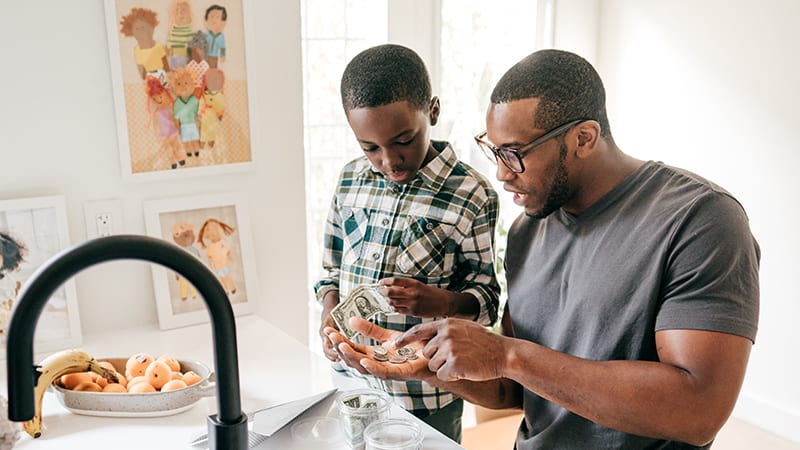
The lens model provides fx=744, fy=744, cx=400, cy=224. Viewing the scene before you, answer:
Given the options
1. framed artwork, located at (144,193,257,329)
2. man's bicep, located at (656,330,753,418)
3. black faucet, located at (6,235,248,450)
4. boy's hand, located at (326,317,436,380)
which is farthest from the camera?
framed artwork, located at (144,193,257,329)

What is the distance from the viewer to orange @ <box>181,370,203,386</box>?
63.0 inches

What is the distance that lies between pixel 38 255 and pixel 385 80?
41.0 inches

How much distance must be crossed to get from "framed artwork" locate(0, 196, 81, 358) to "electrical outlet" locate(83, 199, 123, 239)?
0.23 feet

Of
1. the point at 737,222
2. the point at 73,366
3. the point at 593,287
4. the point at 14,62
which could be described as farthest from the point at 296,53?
the point at 737,222

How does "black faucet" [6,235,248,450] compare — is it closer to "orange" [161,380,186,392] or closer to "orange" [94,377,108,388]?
"orange" [161,380,186,392]

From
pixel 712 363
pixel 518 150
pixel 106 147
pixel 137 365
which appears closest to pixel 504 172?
pixel 518 150

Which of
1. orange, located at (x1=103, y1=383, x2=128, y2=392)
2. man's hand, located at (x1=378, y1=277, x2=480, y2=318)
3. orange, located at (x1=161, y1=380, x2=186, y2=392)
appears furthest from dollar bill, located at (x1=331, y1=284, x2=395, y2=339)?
orange, located at (x1=103, y1=383, x2=128, y2=392)

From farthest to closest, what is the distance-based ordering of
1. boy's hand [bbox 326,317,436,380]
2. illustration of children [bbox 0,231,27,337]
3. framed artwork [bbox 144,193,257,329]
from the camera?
framed artwork [bbox 144,193,257,329]
illustration of children [bbox 0,231,27,337]
boy's hand [bbox 326,317,436,380]

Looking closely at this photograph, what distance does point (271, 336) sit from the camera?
2088mm

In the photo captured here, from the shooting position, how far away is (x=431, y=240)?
1779mm

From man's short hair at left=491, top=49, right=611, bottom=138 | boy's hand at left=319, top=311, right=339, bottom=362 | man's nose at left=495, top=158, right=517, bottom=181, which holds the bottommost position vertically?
boy's hand at left=319, top=311, right=339, bottom=362

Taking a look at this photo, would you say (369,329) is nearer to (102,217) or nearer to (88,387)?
(88,387)

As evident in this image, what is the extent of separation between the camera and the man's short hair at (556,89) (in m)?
1.36

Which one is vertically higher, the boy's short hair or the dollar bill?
the boy's short hair
